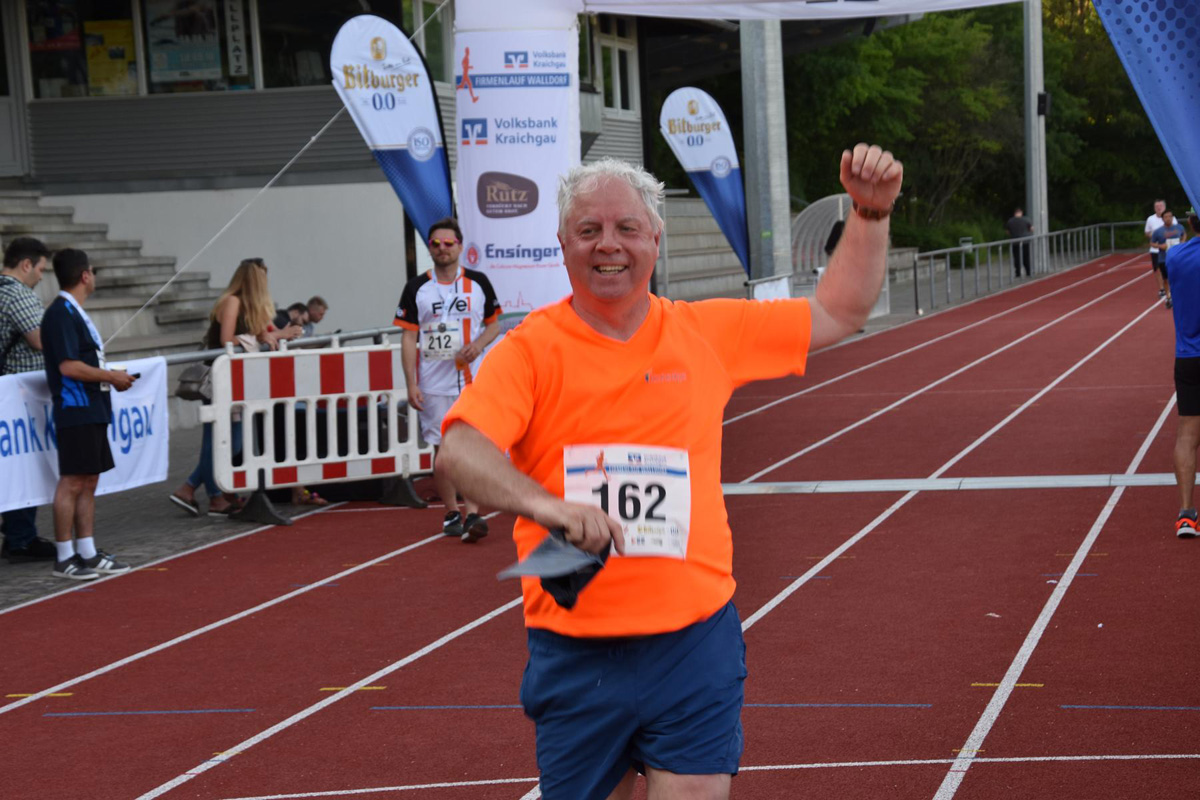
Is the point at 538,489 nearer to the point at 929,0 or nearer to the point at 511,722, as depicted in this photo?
the point at 511,722

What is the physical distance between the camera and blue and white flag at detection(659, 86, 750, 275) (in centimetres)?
2233

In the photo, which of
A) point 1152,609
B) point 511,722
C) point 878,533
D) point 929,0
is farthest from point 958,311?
point 511,722

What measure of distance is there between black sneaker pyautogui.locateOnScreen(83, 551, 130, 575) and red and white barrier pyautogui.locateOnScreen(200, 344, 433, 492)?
1572 millimetres

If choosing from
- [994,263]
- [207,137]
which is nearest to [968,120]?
[994,263]

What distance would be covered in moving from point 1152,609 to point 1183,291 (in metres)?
2.25

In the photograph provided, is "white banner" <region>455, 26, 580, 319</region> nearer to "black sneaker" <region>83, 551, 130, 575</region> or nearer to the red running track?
the red running track

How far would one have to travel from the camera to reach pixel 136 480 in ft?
36.7

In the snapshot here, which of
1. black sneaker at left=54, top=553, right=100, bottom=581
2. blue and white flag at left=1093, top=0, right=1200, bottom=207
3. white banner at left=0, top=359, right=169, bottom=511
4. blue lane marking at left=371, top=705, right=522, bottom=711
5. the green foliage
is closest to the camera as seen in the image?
blue and white flag at left=1093, top=0, right=1200, bottom=207

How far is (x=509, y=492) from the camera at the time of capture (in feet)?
9.91

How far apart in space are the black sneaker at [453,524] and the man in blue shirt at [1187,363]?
4305 millimetres

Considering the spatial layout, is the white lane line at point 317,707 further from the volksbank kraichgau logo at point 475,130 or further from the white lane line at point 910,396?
the volksbank kraichgau logo at point 475,130

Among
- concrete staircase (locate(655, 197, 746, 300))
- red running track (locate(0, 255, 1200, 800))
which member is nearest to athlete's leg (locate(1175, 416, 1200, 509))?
red running track (locate(0, 255, 1200, 800))

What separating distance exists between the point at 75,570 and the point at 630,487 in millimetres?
7015

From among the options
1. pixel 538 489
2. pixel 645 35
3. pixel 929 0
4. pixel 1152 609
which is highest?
pixel 645 35
